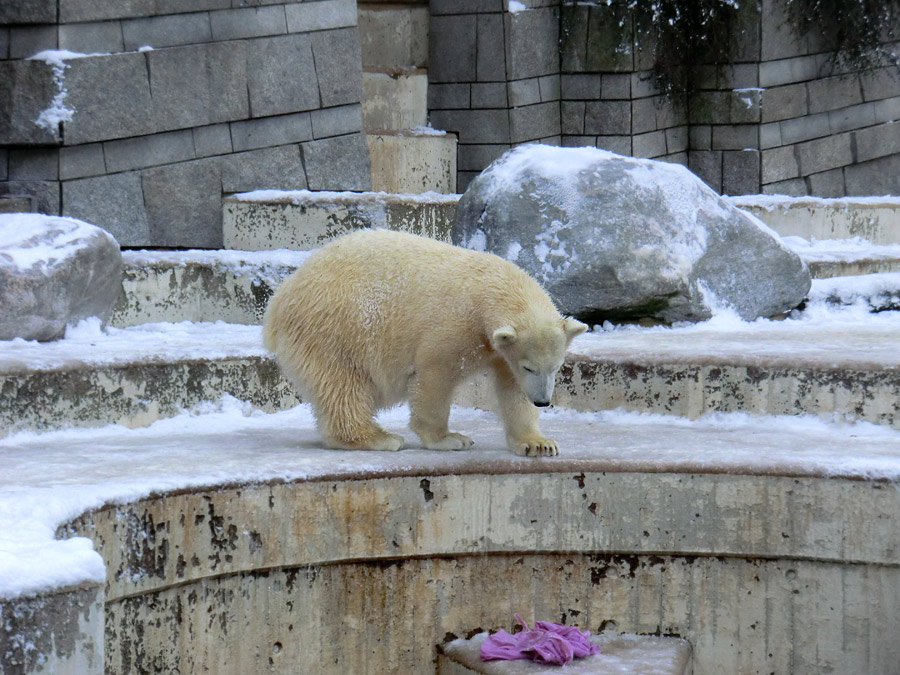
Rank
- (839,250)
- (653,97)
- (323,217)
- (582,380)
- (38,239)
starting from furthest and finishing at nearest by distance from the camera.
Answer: (653,97) → (839,250) → (323,217) → (38,239) → (582,380)

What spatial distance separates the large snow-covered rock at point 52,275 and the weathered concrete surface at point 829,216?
5119 millimetres

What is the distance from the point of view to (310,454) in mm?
4262

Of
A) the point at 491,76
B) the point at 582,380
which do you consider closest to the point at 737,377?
the point at 582,380

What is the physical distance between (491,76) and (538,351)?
648 cm

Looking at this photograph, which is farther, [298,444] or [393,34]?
[393,34]

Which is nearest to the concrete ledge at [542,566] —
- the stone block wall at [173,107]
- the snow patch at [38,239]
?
the snow patch at [38,239]

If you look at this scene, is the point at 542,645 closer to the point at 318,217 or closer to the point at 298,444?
the point at 298,444

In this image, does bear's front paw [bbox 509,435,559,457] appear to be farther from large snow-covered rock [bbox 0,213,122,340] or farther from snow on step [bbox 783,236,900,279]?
snow on step [bbox 783,236,900,279]

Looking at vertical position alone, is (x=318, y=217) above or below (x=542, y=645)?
above

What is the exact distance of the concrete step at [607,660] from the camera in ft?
12.9

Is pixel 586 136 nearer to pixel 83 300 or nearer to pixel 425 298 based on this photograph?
pixel 83 300

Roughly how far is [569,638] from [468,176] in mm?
6703

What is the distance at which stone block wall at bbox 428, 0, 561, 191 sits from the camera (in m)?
9.95

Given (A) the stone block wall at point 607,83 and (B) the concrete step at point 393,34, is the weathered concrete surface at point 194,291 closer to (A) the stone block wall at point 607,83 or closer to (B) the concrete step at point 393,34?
(B) the concrete step at point 393,34
